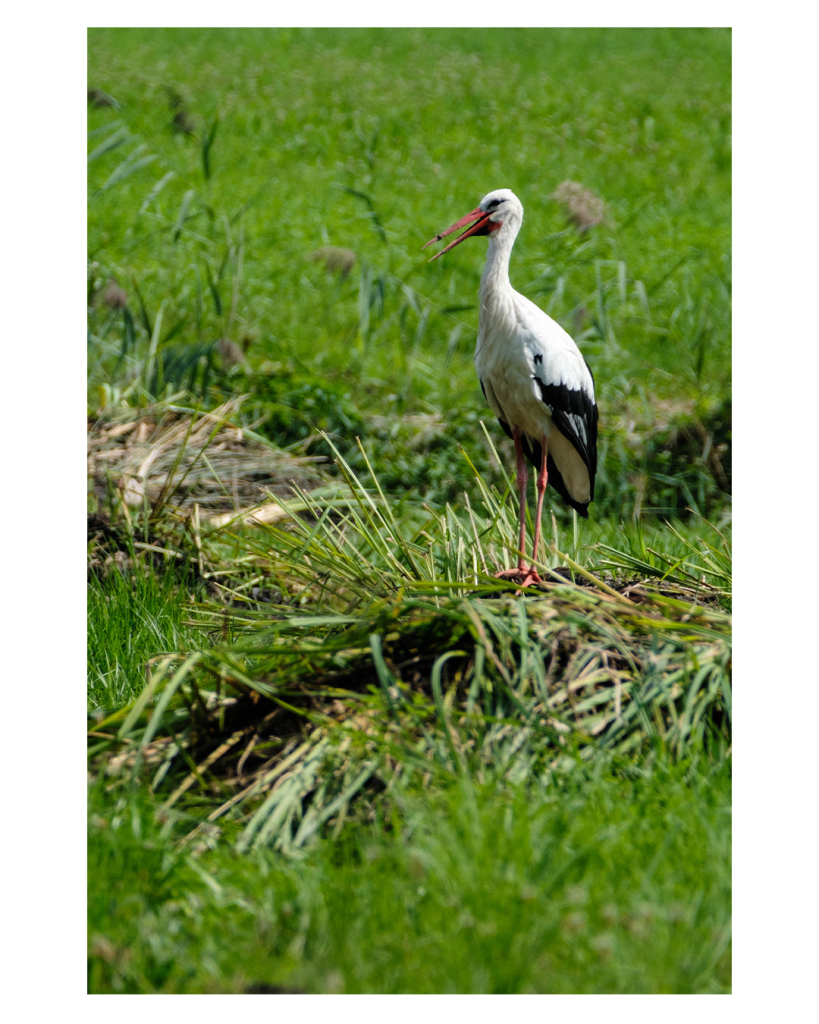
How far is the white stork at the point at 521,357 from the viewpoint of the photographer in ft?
14.9

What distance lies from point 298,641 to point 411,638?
0.38m

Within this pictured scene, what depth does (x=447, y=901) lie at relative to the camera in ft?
8.28

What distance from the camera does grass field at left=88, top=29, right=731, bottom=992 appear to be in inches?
101

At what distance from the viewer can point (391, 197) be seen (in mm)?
10273

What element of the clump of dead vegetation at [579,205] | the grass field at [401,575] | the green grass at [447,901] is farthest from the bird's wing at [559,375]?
the clump of dead vegetation at [579,205]

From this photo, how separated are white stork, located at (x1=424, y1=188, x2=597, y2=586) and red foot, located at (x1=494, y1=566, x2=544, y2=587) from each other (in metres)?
0.31

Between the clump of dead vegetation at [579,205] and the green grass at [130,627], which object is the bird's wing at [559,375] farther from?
the clump of dead vegetation at [579,205]

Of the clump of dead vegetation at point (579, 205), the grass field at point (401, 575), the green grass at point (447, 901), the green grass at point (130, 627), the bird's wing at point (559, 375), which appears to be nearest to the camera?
the green grass at point (447, 901)

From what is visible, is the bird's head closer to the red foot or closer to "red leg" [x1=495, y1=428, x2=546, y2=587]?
"red leg" [x1=495, y1=428, x2=546, y2=587]

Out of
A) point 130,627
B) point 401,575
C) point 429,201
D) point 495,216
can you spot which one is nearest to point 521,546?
point 401,575

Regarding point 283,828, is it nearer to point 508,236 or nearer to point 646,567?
point 646,567

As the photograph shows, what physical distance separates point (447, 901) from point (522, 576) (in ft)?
5.57

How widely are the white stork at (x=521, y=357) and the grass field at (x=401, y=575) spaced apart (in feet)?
1.49

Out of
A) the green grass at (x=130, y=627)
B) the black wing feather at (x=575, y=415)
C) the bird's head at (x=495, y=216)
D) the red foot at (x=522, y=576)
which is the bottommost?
the green grass at (x=130, y=627)
